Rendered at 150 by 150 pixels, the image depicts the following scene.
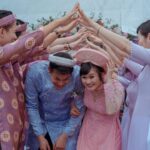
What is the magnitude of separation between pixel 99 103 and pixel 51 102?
0.31m

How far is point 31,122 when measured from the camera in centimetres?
310

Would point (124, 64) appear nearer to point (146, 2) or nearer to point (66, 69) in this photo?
point (66, 69)

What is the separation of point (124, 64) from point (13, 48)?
931mm

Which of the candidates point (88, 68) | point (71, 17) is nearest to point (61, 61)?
Answer: point (88, 68)

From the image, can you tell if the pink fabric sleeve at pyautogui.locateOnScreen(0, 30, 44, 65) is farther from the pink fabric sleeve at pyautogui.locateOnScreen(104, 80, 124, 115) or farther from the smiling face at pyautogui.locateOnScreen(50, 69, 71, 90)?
the pink fabric sleeve at pyautogui.locateOnScreen(104, 80, 124, 115)

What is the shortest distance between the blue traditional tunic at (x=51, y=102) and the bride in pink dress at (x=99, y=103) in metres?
0.07

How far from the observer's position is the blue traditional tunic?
304cm

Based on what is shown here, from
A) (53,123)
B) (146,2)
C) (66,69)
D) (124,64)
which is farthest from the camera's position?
(146,2)

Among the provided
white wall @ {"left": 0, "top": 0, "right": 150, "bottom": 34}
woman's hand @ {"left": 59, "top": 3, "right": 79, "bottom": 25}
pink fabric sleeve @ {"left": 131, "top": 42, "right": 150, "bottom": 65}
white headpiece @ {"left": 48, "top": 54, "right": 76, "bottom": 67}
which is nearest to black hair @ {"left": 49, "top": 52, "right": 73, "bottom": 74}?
white headpiece @ {"left": 48, "top": 54, "right": 76, "bottom": 67}

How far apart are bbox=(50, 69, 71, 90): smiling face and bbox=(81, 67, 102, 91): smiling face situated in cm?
11

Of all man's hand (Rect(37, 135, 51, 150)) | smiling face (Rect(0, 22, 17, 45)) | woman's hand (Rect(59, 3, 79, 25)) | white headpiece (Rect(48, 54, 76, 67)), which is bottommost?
man's hand (Rect(37, 135, 51, 150))

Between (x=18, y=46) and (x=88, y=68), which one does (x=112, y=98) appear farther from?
(x=18, y=46)

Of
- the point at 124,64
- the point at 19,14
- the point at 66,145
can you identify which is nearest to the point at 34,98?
the point at 66,145

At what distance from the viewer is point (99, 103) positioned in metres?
3.01
